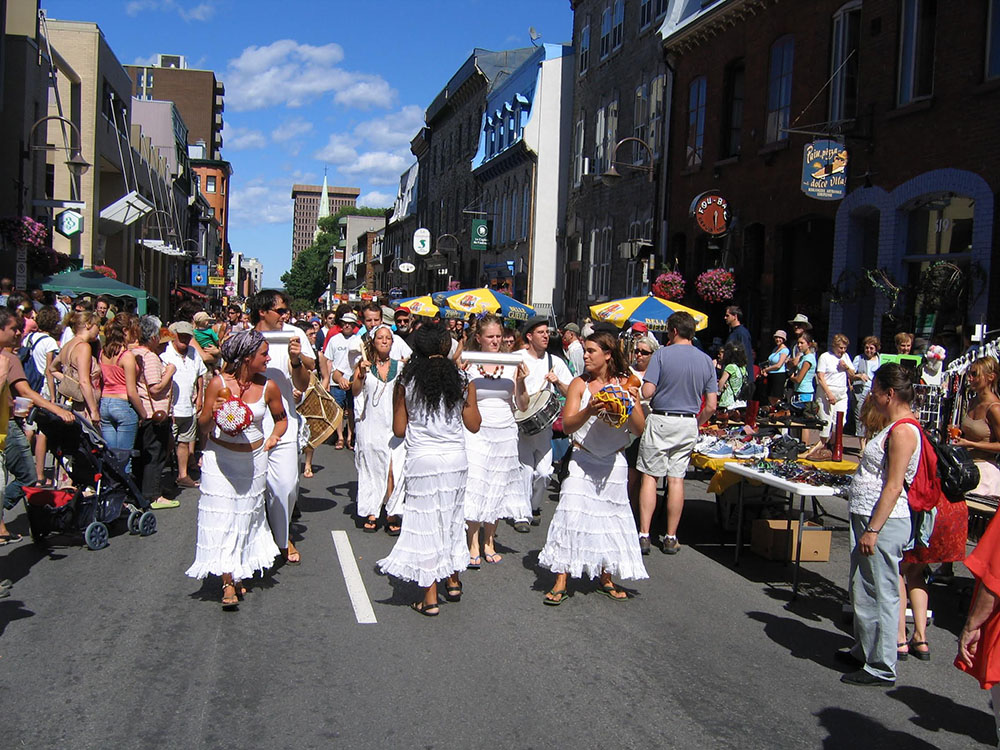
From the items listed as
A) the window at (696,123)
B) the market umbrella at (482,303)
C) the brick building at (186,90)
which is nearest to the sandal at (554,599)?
the market umbrella at (482,303)

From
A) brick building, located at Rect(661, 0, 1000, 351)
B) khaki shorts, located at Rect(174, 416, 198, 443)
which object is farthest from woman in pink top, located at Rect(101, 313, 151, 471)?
brick building, located at Rect(661, 0, 1000, 351)

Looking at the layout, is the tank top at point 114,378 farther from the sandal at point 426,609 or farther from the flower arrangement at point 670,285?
the flower arrangement at point 670,285

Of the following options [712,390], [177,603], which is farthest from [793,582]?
[177,603]

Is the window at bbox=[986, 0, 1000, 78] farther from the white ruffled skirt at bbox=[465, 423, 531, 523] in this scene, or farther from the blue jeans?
the blue jeans

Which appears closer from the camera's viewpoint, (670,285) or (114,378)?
(114,378)

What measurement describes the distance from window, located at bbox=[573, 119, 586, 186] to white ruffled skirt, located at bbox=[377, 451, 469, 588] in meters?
26.3

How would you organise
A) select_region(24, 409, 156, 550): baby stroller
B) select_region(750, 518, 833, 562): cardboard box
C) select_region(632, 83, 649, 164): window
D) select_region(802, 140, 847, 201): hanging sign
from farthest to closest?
select_region(632, 83, 649, 164): window < select_region(802, 140, 847, 201): hanging sign < select_region(750, 518, 833, 562): cardboard box < select_region(24, 409, 156, 550): baby stroller

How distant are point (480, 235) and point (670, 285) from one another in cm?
2118

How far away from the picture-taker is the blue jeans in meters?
8.91

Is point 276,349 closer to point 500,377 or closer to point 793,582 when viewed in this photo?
point 500,377

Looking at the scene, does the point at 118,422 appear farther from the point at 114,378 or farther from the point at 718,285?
the point at 718,285

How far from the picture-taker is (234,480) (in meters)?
6.14

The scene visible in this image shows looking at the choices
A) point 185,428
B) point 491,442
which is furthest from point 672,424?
point 185,428

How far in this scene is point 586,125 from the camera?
102 feet
